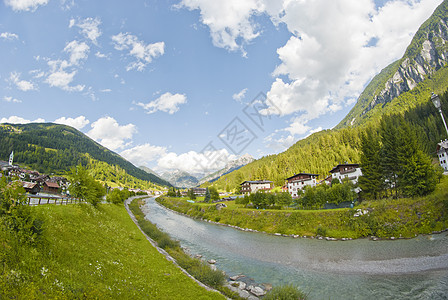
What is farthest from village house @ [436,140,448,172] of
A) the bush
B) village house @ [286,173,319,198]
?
the bush

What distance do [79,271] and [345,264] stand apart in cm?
2712

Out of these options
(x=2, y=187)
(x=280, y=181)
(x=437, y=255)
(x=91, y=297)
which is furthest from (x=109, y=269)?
(x=280, y=181)

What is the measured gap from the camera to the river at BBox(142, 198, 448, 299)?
18266mm

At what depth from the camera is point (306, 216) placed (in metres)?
43.8

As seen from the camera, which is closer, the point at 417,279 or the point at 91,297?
the point at 91,297

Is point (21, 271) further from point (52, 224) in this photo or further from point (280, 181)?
point (280, 181)

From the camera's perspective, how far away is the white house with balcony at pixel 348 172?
69.1 meters

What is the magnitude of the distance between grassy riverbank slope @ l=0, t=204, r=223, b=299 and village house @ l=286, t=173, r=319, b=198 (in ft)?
239

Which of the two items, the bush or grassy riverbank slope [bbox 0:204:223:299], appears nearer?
grassy riverbank slope [bbox 0:204:223:299]

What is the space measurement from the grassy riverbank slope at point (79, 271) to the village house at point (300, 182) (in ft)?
239

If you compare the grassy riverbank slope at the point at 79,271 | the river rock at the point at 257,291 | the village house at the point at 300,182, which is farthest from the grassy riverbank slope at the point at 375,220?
the village house at the point at 300,182

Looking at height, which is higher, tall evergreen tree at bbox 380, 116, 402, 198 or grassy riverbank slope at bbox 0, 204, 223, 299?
tall evergreen tree at bbox 380, 116, 402, 198

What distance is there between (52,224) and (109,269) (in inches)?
248

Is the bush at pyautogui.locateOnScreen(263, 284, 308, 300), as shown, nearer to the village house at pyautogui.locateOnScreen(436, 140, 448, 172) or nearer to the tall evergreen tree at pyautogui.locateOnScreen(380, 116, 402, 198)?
the tall evergreen tree at pyautogui.locateOnScreen(380, 116, 402, 198)
